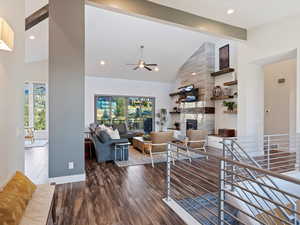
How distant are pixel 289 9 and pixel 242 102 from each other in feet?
7.85

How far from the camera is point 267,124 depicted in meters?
6.46

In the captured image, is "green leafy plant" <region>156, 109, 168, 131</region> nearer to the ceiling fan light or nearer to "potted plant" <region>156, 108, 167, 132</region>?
"potted plant" <region>156, 108, 167, 132</region>

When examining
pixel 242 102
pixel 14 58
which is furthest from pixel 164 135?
pixel 14 58

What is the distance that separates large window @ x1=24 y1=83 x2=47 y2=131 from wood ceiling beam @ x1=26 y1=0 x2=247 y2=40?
15.7ft

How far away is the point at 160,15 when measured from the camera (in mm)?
3771

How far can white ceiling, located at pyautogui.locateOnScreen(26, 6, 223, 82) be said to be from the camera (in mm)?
5707

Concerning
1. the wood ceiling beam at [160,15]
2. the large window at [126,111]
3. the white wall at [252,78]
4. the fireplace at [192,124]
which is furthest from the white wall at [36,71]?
the white wall at [252,78]

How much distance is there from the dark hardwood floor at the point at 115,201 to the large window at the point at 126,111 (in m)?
5.05

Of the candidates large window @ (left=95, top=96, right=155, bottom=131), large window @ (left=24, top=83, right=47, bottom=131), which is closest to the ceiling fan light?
large window @ (left=95, top=96, right=155, bottom=131)

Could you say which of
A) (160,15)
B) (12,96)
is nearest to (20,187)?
(12,96)

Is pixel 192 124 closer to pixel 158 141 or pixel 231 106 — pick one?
pixel 231 106

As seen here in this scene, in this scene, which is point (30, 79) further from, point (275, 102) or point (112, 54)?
point (275, 102)

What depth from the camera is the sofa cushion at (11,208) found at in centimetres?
131

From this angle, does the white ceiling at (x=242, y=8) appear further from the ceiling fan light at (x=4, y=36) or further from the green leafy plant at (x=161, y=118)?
the green leafy plant at (x=161, y=118)
